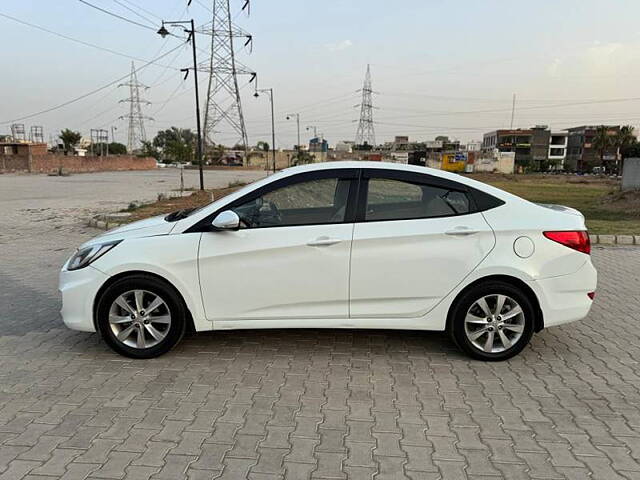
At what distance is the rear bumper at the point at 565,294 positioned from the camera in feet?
12.0

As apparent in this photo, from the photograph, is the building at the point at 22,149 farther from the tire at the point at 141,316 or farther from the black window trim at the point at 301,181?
the black window trim at the point at 301,181

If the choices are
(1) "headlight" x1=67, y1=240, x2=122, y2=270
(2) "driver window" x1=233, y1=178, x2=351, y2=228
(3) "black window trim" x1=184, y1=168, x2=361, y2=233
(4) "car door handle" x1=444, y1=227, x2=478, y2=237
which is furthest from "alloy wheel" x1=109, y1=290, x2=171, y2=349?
(4) "car door handle" x1=444, y1=227, x2=478, y2=237

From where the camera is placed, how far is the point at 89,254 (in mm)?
3770

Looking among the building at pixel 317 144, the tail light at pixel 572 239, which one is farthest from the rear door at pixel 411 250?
the building at pixel 317 144

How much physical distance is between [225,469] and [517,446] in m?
1.72

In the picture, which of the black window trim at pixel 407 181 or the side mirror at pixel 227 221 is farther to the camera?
the black window trim at pixel 407 181

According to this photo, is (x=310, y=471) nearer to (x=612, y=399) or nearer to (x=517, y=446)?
(x=517, y=446)

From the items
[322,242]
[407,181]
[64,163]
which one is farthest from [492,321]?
[64,163]

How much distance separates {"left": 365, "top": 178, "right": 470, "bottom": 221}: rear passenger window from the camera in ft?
12.2

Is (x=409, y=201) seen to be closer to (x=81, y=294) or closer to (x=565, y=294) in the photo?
(x=565, y=294)

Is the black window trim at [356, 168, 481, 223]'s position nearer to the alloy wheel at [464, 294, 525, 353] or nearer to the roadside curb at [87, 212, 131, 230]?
the alloy wheel at [464, 294, 525, 353]

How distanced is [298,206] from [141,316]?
62.4 inches

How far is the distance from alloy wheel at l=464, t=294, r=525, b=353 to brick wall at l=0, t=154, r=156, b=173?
59266 mm

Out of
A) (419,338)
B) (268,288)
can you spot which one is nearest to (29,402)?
(268,288)
